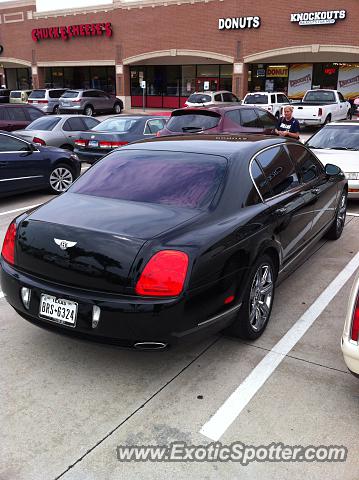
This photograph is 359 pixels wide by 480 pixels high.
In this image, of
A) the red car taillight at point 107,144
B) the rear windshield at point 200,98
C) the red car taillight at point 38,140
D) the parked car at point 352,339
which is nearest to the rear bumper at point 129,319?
the parked car at point 352,339

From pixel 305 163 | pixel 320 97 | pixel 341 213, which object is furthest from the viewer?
pixel 320 97

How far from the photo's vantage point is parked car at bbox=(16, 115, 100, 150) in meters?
12.4

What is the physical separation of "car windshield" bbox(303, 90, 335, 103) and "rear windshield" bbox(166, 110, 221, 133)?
46.5ft

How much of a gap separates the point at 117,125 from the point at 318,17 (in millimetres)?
21375

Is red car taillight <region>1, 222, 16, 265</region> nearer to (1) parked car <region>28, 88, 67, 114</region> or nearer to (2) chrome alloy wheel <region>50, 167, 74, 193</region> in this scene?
(2) chrome alloy wheel <region>50, 167, 74, 193</region>

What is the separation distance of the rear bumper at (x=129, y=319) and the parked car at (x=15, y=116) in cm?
1246

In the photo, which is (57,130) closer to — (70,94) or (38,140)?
(38,140)

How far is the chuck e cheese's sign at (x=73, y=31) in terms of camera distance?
3588cm

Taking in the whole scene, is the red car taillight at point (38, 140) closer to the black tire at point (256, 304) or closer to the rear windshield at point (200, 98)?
the black tire at point (256, 304)

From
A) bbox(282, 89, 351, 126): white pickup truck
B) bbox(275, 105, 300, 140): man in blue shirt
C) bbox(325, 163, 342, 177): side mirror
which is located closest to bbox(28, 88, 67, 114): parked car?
bbox(282, 89, 351, 126): white pickup truck

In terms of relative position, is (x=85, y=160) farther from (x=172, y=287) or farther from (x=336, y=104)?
(x=336, y=104)

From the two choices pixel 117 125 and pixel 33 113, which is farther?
pixel 33 113

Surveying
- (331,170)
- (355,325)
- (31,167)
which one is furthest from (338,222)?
(31,167)

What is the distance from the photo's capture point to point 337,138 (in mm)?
9406
